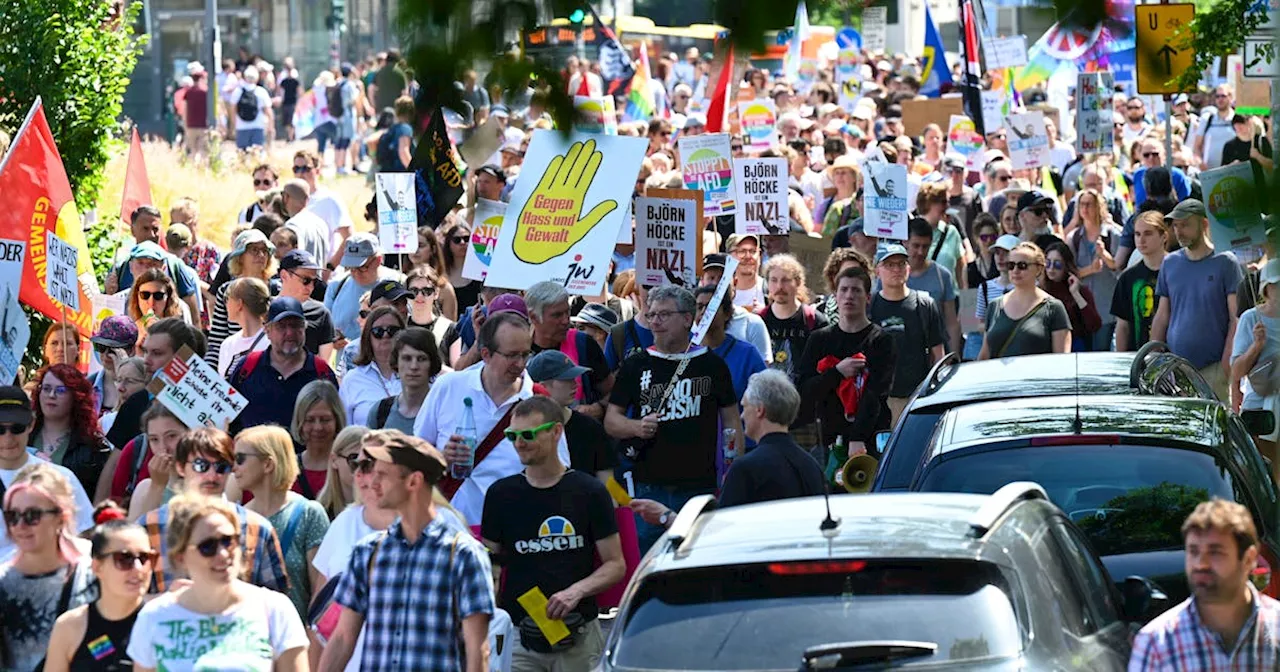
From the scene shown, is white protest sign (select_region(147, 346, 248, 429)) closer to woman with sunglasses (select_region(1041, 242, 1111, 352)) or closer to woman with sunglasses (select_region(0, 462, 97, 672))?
woman with sunglasses (select_region(0, 462, 97, 672))

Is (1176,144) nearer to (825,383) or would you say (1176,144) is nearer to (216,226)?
(216,226)

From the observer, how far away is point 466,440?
28.7 ft

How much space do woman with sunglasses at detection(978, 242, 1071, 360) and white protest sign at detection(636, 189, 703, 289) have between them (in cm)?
186

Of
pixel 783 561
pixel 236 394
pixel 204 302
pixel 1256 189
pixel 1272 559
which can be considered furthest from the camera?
pixel 204 302

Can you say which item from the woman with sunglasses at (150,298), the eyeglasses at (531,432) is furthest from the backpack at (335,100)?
the eyeglasses at (531,432)

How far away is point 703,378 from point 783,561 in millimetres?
4300

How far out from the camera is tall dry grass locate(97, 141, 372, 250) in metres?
23.7

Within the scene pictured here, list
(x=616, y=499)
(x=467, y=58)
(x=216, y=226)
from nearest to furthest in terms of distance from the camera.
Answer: (x=467, y=58), (x=616, y=499), (x=216, y=226)

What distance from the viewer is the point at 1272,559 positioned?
7176mm

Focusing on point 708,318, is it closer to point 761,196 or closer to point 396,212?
point 396,212

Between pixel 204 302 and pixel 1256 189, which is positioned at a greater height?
pixel 1256 189

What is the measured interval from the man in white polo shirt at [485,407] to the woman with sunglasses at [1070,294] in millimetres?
5805

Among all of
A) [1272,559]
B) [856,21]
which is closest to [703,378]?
[1272,559]

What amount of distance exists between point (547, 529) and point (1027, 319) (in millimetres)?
5707
